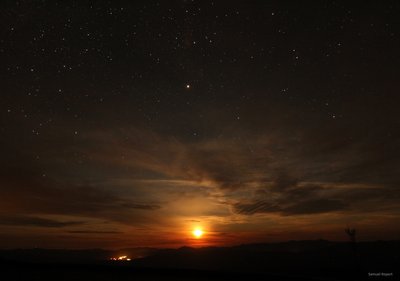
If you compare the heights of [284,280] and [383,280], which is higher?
[284,280]

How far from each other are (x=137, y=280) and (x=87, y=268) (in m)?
6.58

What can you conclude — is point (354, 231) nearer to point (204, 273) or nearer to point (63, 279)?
point (204, 273)

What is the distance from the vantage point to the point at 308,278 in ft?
53.9

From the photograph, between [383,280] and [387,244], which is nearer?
[383,280]

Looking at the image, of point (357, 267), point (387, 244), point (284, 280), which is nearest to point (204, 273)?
point (284, 280)

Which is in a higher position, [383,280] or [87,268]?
[87,268]

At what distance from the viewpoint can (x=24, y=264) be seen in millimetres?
25625

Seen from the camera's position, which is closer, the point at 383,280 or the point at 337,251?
the point at 383,280

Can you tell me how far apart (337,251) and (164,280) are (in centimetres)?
16002

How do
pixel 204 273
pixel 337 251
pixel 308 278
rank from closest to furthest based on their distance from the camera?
pixel 308 278 < pixel 204 273 < pixel 337 251

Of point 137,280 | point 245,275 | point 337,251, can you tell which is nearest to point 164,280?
point 137,280

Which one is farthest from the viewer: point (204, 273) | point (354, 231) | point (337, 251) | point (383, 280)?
point (337, 251)

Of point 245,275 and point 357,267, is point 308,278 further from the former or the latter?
point 357,267

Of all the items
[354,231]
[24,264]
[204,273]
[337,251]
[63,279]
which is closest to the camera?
[63,279]
